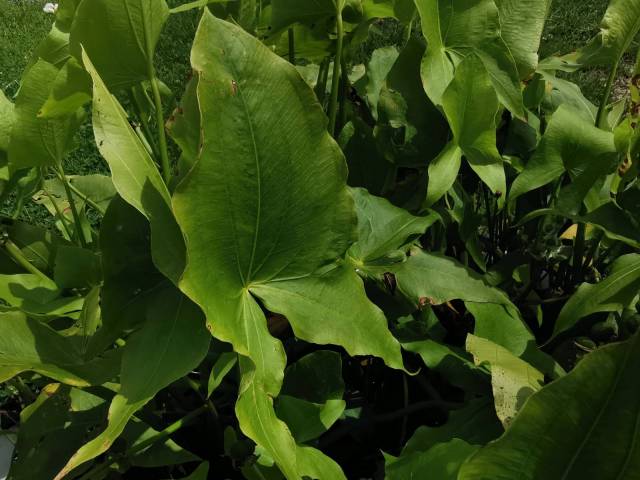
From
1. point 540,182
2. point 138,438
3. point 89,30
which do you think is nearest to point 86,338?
point 138,438

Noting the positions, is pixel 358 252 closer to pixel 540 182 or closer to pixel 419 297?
pixel 419 297

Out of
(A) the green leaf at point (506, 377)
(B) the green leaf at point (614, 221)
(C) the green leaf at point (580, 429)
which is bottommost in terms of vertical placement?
(A) the green leaf at point (506, 377)

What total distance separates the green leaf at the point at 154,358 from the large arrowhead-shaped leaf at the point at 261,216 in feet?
0.14

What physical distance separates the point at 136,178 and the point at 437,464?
1.14 feet

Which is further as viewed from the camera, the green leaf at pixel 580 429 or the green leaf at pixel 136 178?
the green leaf at pixel 136 178

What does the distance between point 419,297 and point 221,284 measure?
0.28 meters

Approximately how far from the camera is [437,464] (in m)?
0.59

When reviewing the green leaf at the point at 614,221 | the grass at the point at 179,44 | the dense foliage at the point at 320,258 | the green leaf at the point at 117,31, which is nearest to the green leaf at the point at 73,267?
the dense foliage at the point at 320,258

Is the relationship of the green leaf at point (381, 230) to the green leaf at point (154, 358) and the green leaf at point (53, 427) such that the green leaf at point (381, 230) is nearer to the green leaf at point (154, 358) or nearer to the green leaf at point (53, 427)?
the green leaf at point (154, 358)

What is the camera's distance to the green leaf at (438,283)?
2.68 ft

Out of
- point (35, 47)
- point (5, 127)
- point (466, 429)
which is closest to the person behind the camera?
→ point (466, 429)

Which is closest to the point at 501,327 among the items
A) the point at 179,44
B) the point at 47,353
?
the point at 47,353

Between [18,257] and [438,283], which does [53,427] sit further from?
[438,283]

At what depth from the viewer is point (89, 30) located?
2.25 feet
